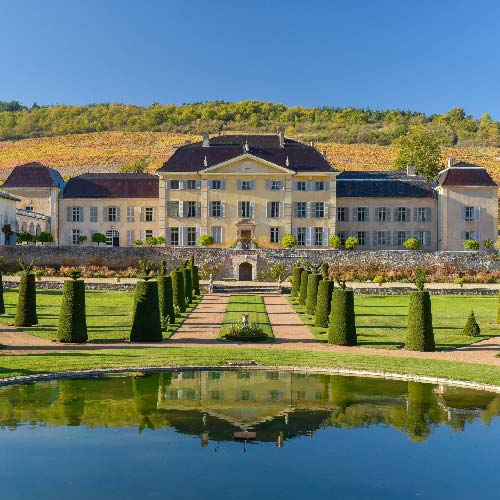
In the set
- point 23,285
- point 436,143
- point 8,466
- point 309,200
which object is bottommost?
point 8,466

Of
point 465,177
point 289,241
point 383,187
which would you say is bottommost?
point 289,241

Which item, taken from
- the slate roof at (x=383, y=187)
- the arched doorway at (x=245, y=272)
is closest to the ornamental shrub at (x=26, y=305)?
the arched doorway at (x=245, y=272)

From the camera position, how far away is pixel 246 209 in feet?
173

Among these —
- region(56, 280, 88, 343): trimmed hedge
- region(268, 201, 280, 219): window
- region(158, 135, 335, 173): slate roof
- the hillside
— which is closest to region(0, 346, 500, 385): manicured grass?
region(56, 280, 88, 343): trimmed hedge

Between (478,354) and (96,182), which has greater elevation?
(96,182)

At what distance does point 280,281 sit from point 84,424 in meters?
33.4

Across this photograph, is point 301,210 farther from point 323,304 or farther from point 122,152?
point 122,152

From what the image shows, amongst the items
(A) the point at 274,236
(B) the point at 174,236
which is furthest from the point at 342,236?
(B) the point at 174,236

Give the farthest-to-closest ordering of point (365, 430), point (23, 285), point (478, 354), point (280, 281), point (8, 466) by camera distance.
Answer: point (280, 281), point (23, 285), point (478, 354), point (365, 430), point (8, 466)

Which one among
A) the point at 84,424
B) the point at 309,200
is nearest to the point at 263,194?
the point at 309,200

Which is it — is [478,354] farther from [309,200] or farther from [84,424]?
[309,200]

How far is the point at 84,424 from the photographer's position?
12438mm

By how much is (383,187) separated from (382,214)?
1.86 m

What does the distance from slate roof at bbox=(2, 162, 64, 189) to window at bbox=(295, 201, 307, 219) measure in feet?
54.7
